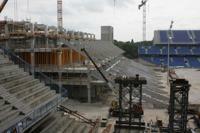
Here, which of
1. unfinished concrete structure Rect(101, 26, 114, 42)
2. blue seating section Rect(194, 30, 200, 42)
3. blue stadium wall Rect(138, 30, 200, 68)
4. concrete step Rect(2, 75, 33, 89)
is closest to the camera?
concrete step Rect(2, 75, 33, 89)

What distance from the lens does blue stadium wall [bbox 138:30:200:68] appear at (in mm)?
86000

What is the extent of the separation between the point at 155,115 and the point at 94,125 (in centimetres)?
700

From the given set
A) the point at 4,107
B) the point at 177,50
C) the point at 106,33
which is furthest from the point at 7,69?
the point at 177,50

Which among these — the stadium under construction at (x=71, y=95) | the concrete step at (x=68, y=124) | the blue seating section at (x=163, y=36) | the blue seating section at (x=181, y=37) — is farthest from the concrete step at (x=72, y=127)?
the blue seating section at (x=163, y=36)

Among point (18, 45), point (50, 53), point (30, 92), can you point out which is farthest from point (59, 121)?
point (18, 45)

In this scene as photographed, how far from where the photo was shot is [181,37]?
314 feet

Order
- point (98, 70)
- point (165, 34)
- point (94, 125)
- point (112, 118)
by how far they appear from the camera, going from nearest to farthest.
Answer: point (94, 125), point (112, 118), point (98, 70), point (165, 34)

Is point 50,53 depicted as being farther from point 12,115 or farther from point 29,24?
point 12,115

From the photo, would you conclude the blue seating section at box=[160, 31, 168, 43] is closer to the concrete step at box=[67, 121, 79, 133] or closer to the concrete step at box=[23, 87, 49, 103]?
the concrete step at box=[23, 87, 49, 103]

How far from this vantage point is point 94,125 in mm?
23062

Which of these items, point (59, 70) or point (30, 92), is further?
point (59, 70)

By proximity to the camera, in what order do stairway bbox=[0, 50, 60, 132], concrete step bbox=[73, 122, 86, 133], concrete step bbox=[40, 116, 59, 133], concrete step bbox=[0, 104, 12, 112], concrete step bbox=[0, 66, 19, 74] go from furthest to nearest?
concrete step bbox=[0, 66, 19, 74] < concrete step bbox=[73, 122, 86, 133] < concrete step bbox=[40, 116, 59, 133] < concrete step bbox=[0, 104, 12, 112] < stairway bbox=[0, 50, 60, 132]

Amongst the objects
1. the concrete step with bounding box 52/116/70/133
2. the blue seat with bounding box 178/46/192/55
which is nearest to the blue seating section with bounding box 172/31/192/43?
the blue seat with bounding box 178/46/192/55

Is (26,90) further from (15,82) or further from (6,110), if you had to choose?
(6,110)
